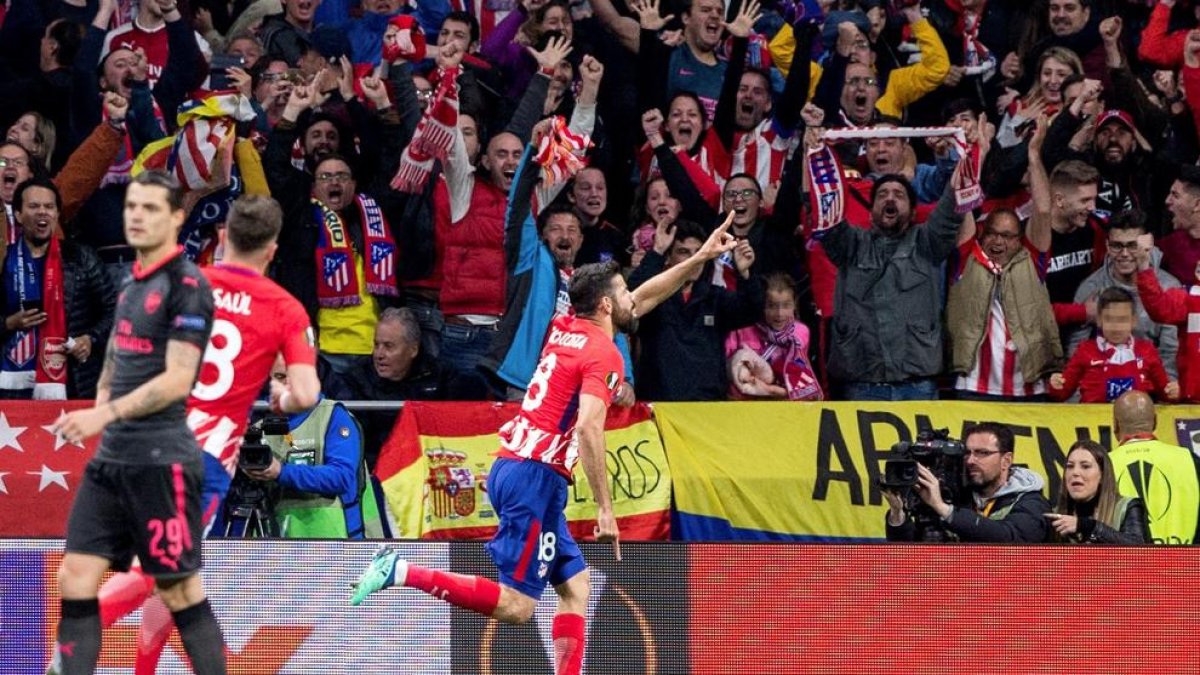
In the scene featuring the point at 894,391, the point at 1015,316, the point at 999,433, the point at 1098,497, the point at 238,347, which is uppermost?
the point at 238,347

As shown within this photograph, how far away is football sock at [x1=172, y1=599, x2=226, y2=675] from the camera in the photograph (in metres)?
8.73

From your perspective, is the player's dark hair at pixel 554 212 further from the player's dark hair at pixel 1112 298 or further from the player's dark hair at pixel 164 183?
the player's dark hair at pixel 164 183

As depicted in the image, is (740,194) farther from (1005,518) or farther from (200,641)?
(200,641)

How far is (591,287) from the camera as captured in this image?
10922 millimetres

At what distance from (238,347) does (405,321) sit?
492cm

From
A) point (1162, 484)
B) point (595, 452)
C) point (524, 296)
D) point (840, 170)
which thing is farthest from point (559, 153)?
point (1162, 484)

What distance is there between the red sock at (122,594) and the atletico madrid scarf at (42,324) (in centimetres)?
474

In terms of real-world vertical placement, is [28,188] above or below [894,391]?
above

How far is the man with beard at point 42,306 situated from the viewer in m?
13.7

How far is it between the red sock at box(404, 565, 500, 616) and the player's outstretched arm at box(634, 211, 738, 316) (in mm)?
1823

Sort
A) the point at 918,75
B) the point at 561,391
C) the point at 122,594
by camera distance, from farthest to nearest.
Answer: the point at 918,75
the point at 561,391
the point at 122,594

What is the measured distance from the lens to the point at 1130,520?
1212 centimetres

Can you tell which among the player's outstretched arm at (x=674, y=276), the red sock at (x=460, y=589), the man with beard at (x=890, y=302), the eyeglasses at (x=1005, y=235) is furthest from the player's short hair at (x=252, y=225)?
the eyeglasses at (x=1005, y=235)

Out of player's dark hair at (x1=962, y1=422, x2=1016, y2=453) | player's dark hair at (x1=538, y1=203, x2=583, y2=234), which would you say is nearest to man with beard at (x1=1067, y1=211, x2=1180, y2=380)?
player's dark hair at (x1=962, y1=422, x2=1016, y2=453)
